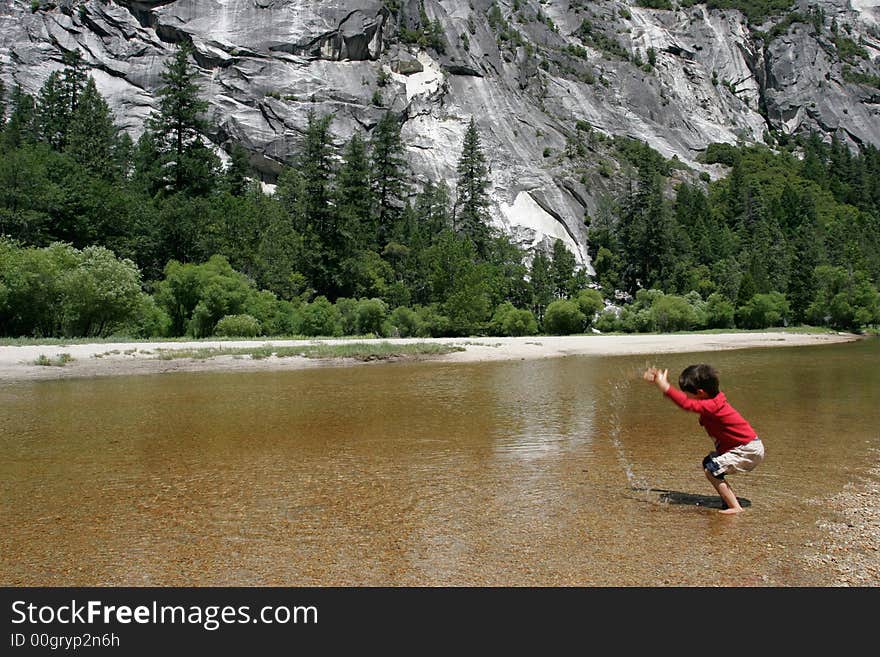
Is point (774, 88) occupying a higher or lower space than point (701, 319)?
higher

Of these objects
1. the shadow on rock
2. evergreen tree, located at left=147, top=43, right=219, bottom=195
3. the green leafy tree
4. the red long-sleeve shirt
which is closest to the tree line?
the green leafy tree

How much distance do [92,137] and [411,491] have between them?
2741 inches

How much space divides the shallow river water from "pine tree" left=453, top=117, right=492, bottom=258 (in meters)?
60.4

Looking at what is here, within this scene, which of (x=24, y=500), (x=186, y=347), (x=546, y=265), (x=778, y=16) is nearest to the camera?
(x=24, y=500)

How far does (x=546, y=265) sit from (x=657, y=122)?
7706cm

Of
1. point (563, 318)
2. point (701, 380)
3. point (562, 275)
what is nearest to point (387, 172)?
point (562, 275)

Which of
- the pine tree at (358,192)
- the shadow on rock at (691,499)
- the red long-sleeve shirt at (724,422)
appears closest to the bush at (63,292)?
the pine tree at (358,192)

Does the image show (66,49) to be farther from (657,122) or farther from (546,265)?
(657,122)

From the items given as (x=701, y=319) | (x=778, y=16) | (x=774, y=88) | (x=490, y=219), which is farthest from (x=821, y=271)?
(x=778, y=16)

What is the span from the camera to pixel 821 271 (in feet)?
233

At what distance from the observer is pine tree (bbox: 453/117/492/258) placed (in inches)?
2987

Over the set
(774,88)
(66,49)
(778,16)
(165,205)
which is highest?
(778,16)

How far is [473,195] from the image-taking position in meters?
79.4

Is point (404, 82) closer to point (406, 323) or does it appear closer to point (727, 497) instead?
point (406, 323)
